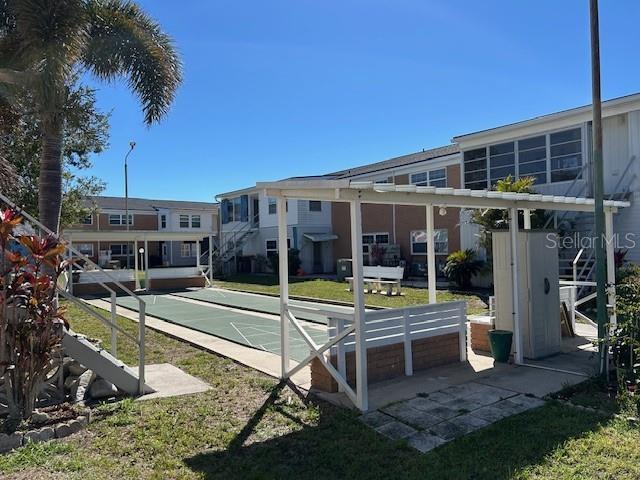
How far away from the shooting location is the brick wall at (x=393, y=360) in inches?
256

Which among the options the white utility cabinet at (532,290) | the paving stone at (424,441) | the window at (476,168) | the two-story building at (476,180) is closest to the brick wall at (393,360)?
the white utility cabinet at (532,290)

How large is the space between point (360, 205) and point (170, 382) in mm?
3965

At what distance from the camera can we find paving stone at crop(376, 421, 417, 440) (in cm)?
490

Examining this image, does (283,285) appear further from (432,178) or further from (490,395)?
(432,178)

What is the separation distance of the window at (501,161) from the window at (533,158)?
0.31 m

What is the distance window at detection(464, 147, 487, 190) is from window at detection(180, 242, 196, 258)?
102ft

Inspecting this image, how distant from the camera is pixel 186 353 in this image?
9.29m

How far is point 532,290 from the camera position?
26.2 ft

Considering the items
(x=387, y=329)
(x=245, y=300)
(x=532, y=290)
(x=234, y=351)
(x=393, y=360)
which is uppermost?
(x=532, y=290)

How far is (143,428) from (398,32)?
9032 mm

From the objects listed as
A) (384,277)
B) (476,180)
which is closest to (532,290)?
(384,277)

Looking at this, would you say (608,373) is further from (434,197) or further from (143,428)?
(143,428)

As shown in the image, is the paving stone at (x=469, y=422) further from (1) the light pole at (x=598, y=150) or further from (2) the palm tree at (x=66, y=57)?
(2) the palm tree at (x=66, y=57)

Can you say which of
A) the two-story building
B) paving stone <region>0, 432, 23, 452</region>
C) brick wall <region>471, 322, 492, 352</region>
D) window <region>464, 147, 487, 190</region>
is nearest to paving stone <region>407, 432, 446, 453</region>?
paving stone <region>0, 432, 23, 452</region>
